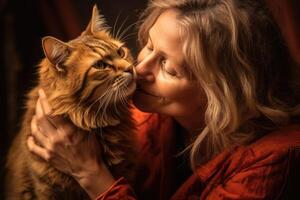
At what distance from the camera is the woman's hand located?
4.17ft

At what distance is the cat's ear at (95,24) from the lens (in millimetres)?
1398

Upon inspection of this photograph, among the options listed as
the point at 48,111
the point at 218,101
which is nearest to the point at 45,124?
the point at 48,111

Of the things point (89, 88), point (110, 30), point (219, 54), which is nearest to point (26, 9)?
point (110, 30)

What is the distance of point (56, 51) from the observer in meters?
1.22

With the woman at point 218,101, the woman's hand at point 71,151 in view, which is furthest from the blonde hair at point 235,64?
the woman's hand at point 71,151

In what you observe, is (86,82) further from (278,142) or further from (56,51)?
(278,142)

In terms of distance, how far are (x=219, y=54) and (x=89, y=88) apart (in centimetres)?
42

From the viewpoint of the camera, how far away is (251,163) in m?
1.25

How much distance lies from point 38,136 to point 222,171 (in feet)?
1.96

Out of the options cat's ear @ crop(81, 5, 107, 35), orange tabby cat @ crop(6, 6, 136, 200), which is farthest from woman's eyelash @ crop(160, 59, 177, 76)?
cat's ear @ crop(81, 5, 107, 35)

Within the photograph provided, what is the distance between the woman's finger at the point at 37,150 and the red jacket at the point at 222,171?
8.6 inches

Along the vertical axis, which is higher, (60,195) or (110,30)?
(110,30)

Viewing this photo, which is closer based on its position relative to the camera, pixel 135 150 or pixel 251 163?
pixel 251 163

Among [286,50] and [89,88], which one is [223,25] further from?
[89,88]
